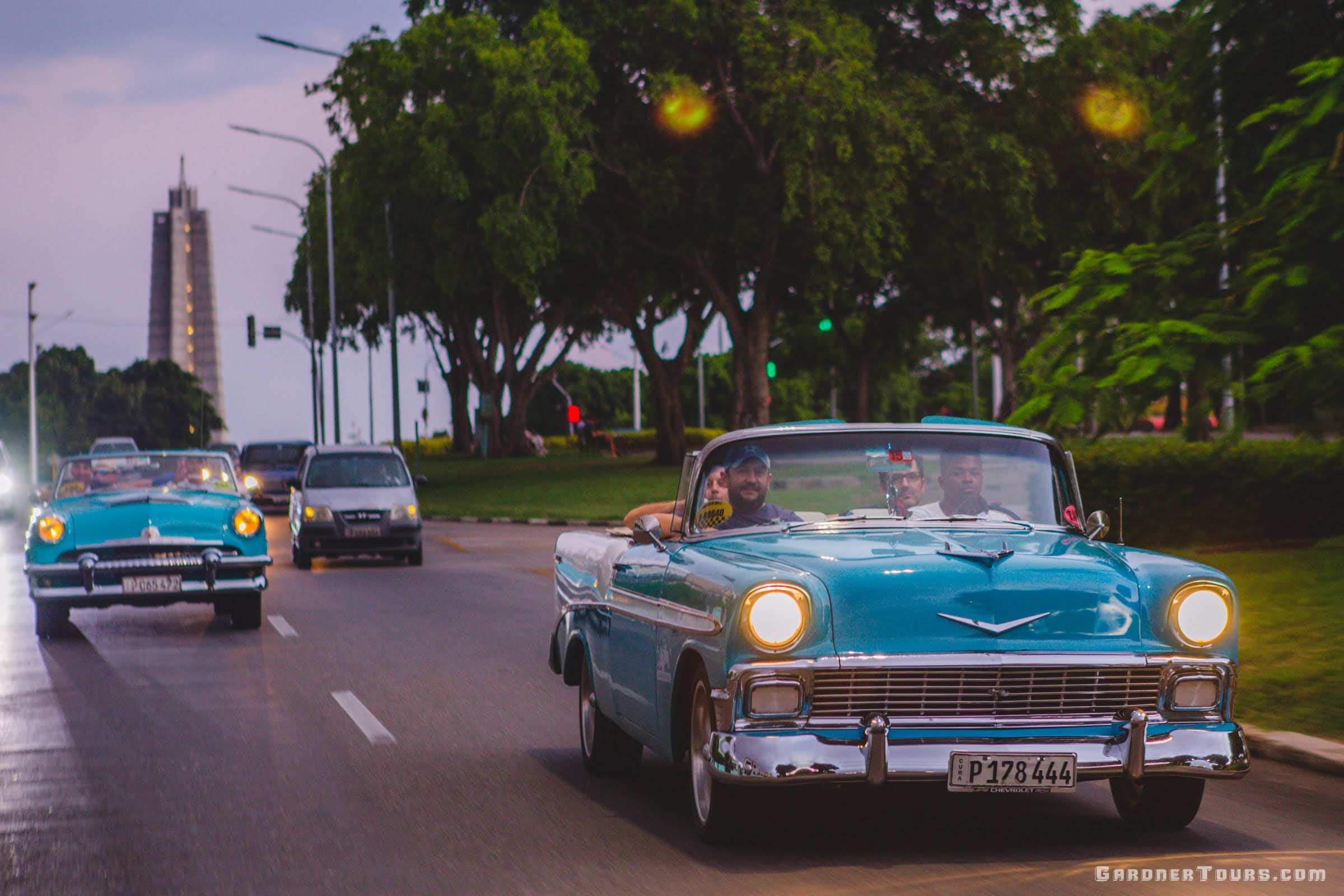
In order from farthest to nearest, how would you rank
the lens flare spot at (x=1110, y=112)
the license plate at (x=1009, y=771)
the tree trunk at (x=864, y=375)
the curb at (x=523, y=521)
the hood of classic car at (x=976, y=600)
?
the tree trunk at (x=864, y=375)
the lens flare spot at (x=1110, y=112)
the curb at (x=523, y=521)
the hood of classic car at (x=976, y=600)
the license plate at (x=1009, y=771)

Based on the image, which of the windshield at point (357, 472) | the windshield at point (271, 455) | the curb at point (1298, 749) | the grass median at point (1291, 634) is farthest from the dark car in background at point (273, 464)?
the curb at point (1298, 749)

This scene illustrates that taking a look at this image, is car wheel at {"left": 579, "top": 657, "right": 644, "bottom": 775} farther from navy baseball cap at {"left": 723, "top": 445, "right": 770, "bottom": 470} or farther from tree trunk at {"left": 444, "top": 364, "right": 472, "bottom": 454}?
tree trunk at {"left": 444, "top": 364, "right": 472, "bottom": 454}

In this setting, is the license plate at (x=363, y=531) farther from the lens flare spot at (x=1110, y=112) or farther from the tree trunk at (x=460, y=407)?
the tree trunk at (x=460, y=407)

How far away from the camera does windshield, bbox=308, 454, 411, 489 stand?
934 inches

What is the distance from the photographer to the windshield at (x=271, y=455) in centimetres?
4103

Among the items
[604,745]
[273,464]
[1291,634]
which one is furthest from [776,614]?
[273,464]

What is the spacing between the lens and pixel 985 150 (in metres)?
36.0

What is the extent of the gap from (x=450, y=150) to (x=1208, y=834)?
31.4 metres

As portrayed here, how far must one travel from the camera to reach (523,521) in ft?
114

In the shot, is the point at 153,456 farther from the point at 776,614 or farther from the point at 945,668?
the point at 945,668

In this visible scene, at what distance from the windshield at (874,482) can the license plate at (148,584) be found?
328 inches

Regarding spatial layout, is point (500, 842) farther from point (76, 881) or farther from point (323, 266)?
point (323, 266)

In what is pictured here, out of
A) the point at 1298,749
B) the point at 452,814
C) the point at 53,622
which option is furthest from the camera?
the point at 53,622

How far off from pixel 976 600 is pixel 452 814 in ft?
8.27
